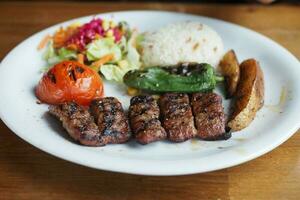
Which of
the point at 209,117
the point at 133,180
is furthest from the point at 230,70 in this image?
the point at 133,180

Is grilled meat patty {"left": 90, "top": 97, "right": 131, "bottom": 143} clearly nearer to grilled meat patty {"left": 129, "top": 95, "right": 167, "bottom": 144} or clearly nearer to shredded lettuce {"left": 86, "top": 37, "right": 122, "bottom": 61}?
grilled meat patty {"left": 129, "top": 95, "right": 167, "bottom": 144}

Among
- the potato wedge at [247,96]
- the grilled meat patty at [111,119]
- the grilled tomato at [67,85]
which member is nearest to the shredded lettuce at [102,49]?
the grilled tomato at [67,85]

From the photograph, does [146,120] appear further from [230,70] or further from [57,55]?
[57,55]

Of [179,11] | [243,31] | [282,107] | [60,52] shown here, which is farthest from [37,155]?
[179,11]

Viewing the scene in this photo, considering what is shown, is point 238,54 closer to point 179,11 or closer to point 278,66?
point 278,66

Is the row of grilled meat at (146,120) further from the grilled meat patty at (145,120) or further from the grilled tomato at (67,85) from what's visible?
the grilled tomato at (67,85)

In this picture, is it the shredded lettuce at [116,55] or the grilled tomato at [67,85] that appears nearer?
the grilled tomato at [67,85]
